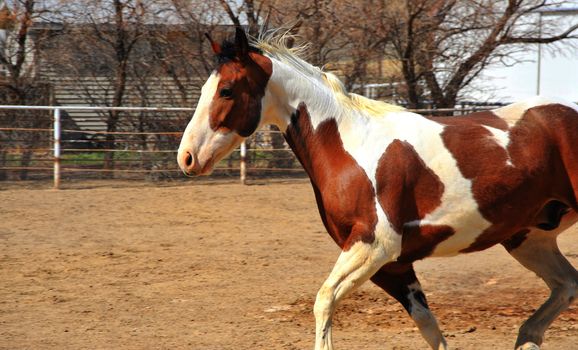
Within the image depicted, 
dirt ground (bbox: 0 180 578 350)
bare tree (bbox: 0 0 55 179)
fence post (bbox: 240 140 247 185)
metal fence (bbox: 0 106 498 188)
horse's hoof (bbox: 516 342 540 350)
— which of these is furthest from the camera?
bare tree (bbox: 0 0 55 179)

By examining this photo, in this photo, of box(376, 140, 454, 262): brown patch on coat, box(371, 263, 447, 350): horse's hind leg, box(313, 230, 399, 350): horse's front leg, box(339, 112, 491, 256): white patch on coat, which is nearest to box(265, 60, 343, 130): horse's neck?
box(339, 112, 491, 256): white patch on coat

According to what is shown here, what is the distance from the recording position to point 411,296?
14.7 feet

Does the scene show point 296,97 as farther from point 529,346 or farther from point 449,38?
point 449,38

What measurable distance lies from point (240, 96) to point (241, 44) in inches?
10.4

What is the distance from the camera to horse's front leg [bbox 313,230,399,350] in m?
4.00

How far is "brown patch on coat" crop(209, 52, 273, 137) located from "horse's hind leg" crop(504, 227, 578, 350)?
1.77 m

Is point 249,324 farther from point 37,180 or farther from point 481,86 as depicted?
point 481,86

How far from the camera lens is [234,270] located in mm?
7461

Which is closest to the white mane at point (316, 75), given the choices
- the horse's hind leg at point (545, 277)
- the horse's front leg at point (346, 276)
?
the horse's front leg at point (346, 276)

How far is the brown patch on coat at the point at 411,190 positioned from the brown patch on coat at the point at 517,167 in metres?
0.20

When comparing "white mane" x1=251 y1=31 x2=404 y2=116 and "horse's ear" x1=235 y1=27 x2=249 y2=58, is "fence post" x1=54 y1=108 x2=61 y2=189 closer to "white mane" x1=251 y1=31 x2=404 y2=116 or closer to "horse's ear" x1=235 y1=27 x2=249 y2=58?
"white mane" x1=251 y1=31 x2=404 y2=116

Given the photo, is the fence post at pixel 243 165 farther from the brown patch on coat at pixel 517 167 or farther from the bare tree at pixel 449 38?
the brown patch on coat at pixel 517 167

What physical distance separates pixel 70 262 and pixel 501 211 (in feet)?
15.5

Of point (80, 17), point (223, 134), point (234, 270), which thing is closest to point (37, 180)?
point (80, 17)
